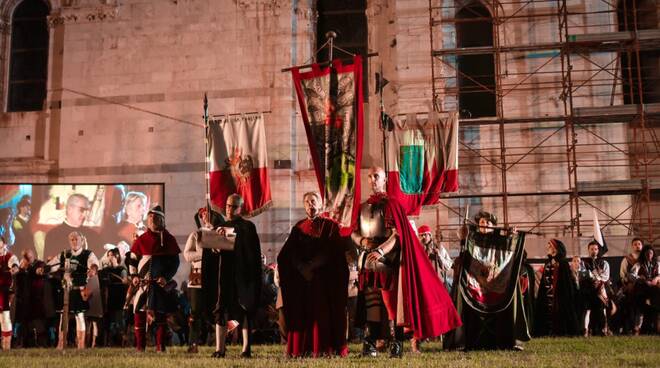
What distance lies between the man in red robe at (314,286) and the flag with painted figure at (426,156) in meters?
7.51

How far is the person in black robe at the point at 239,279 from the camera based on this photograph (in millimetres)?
9164

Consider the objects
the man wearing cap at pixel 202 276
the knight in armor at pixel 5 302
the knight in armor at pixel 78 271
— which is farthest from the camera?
the knight in armor at pixel 5 302

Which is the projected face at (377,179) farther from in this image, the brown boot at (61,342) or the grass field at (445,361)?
the brown boot at (61,342)

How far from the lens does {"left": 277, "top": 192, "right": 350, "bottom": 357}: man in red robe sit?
8695 millimetres

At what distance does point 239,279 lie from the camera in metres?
9.25

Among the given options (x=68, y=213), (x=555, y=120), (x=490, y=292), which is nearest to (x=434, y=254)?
(x=490, y=292)

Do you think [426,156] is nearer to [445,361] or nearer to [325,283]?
[325,283]

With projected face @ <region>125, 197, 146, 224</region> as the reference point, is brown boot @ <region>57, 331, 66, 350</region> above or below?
below

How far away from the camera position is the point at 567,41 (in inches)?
703

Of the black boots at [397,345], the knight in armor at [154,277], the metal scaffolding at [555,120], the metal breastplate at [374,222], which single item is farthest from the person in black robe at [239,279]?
the metal scaffolding at [555,120]

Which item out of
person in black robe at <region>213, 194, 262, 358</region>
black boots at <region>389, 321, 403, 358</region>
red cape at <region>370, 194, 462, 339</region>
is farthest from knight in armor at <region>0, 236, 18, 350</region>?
red cape at <region>370, 194, 462, 339</region>

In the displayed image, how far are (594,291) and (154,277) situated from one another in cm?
812

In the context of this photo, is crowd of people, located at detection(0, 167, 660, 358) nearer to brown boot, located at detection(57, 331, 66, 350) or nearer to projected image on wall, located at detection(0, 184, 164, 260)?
brown boot, located at detection(57, 331, 66, 350)

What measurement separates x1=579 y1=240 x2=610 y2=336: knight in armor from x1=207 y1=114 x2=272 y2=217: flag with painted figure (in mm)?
5923
